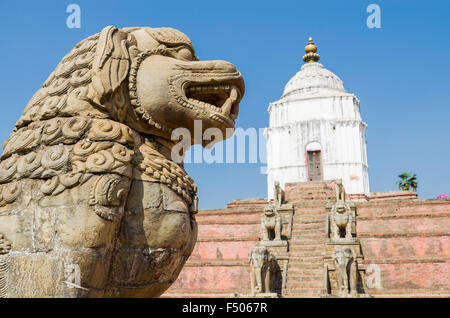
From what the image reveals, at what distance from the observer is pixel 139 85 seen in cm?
353

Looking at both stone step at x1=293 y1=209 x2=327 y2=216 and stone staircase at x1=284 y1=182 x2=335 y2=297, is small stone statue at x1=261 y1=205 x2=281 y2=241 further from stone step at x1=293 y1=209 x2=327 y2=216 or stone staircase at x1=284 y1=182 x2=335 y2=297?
stone step at x1=293 y1=209 x2=327 y2=216

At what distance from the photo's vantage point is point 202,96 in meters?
3.85

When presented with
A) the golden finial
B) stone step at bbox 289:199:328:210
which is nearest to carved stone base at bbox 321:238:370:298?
stone step at bbox 289:199:328:210

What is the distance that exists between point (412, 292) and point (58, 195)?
1573cm

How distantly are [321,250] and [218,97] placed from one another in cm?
1445

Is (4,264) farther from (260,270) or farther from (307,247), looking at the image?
(307,247)

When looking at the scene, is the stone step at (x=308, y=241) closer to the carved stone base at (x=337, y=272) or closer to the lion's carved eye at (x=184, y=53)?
the carved stone base at (x=337, y=272)

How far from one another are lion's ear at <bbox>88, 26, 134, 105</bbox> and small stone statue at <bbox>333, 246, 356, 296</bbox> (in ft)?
40.8

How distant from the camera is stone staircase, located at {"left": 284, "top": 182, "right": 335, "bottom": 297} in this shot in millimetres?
15523

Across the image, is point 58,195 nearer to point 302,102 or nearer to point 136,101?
point 136,101

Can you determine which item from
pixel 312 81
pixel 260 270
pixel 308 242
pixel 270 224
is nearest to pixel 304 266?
pixel 308 242

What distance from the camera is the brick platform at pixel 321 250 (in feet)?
54.0

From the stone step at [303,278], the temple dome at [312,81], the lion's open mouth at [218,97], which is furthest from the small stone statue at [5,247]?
the temple dome at [312,81]
